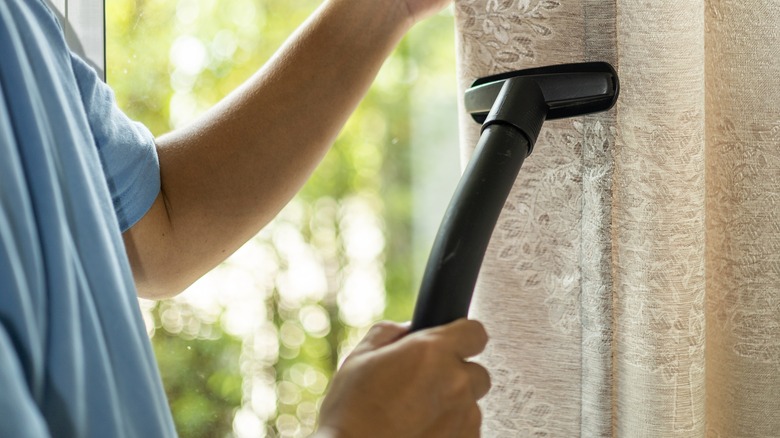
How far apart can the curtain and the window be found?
0.47m

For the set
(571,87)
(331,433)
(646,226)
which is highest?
(571,87)

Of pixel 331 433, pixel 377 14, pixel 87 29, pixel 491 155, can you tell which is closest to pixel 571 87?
pixel 491 155

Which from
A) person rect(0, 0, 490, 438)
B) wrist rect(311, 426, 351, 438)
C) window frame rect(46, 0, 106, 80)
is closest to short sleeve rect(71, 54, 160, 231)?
person rect(0, 0, 490, 438)

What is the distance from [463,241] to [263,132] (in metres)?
0.31

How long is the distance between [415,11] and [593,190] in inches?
9.5

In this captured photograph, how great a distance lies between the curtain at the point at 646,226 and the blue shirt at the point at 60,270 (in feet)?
1.13

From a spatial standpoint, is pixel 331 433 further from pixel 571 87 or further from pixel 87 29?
pixel 87 29

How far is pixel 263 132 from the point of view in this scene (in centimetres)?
74

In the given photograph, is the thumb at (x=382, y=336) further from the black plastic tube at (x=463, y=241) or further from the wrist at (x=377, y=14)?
the wrist at (x=377, y=14)

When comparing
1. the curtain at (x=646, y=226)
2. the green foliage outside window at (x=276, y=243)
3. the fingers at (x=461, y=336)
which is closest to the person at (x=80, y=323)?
the fingers at (x=461, y=336)

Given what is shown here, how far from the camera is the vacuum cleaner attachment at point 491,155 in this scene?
49 centimetres

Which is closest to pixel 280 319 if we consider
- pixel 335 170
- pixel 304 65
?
pixel 335 170

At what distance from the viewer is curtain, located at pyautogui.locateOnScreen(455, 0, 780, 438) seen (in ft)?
2.06

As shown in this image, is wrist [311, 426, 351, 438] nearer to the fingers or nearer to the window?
the fingers
